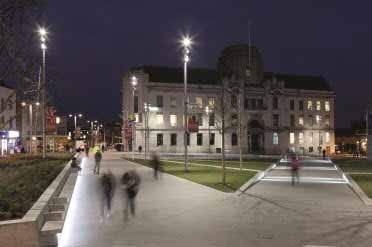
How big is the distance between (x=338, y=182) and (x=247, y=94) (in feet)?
241

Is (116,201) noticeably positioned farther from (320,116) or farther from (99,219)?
(320,116)

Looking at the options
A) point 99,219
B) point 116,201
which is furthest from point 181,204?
point 99,219

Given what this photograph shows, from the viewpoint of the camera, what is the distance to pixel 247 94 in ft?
346

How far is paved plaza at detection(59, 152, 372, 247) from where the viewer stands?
13.5 meters

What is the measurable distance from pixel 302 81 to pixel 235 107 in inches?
717

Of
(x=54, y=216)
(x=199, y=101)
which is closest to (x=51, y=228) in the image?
(x=54, y=216)

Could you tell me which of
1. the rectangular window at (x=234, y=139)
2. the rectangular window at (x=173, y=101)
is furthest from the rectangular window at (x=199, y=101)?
the rectangular window at (x=234, y=139)

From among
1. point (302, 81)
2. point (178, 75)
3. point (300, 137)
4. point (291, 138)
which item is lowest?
point (291, 138)

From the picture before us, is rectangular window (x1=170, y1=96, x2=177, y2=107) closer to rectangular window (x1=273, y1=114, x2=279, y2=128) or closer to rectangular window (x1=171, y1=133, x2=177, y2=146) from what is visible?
rectangular window (x1=171, y1=133, x2=177, y2=146)

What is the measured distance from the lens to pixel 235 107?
101875 mm

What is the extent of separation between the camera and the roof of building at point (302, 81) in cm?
11038

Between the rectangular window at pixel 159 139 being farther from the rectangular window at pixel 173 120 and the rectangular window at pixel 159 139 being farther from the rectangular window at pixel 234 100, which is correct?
the rectangular window at pixel 234 100

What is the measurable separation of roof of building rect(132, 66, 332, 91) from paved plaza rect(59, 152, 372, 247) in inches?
2877

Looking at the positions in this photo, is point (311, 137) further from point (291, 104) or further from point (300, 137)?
point (291, 104)
